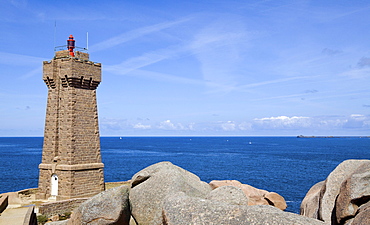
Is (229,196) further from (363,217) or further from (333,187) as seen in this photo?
(363,217)

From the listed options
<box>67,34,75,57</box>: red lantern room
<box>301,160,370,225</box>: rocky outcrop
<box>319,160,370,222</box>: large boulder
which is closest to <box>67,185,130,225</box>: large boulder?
<box>301,160,370,225</box>: rocky outcrop

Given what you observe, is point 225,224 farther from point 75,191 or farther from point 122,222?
point 75,191

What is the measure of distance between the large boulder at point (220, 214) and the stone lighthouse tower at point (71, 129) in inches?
636

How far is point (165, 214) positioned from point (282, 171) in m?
59.0

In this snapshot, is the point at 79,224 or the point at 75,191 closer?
the point at 79,224

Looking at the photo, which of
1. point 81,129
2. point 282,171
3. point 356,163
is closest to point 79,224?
point 356,163

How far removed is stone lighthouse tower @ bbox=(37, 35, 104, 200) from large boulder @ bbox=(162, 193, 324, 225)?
16151 millimetres

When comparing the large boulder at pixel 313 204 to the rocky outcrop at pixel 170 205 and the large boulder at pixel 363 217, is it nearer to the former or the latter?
the rocky outcrop at pixel 170 205

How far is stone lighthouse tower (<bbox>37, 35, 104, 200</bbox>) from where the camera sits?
23.8 meters

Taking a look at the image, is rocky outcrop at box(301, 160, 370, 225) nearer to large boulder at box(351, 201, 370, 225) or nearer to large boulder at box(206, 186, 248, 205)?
large boulder at box(351, 201, 370, 225)

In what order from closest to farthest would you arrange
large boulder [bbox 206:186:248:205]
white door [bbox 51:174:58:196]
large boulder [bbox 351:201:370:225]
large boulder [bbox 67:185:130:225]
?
large boulder [bbox 351:201:370:225] → large boulder [bbox 206:186:248:205] → large boulder [bbox 67:185:130:225] → white door [bbox 51:174:58:196]

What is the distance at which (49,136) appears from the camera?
2489 centimetres

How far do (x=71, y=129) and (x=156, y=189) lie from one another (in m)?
12.0

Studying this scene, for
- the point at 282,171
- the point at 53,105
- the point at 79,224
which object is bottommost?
the point at 282,171
